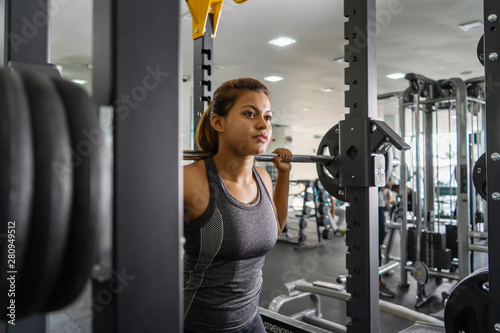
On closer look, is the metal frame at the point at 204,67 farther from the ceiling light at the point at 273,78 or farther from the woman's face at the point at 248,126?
the ceiling light at the point at 273,78

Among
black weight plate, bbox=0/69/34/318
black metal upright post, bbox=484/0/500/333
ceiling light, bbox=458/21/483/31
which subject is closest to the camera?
black weight plate, bbox=0/69/34/318

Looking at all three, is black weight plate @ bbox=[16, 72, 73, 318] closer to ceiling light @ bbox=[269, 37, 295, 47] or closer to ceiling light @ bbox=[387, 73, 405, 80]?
ceiling light @ bbox=[269, 37, 295, 47]

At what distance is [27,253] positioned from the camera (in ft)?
0.99

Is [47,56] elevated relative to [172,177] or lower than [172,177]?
elevated

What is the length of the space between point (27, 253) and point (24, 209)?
0.04 meters

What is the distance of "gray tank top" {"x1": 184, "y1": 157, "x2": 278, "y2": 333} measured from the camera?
0.93 meters

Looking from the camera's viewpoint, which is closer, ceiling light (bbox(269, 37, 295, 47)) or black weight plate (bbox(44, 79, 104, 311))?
black weight plate (bbox(44, 79, 104, 311))

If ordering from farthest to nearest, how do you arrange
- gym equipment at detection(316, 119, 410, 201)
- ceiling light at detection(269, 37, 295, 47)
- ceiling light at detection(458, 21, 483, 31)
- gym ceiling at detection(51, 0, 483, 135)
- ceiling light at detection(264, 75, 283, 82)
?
ceiling light at detection(264, 75, 283, 82), ceiling light at detection(269, 37, 295, 47), ceiling light at detection(458, 21, 483, 31), gym ceiling at detection(51, 0, 483, 135), gym equipment at detection(316, 119, 410, 201)

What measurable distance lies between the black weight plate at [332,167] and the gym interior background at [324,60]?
135 centimetres

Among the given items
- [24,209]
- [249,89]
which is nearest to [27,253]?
[24,209]

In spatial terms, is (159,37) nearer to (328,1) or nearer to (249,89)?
(249,89)

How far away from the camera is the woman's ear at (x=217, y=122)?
1.05m

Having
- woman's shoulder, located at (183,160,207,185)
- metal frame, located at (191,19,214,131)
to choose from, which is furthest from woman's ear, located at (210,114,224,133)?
metal frame, located at (191,19,214,131)

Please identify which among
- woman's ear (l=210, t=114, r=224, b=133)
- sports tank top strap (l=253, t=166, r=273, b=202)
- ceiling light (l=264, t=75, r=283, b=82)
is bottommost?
sports tank top strap (l=253, t=166, r=273, b=202)
